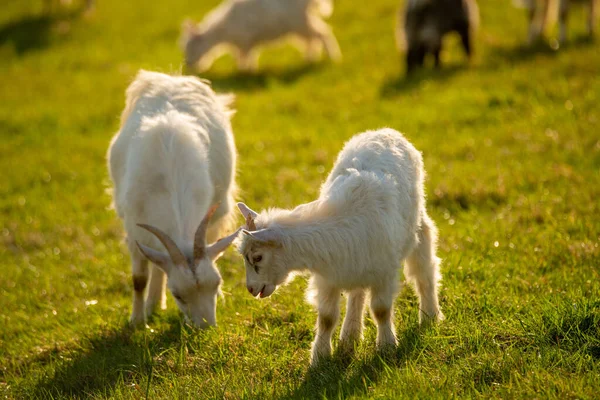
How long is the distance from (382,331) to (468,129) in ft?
17.5

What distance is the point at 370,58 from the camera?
13.9 m

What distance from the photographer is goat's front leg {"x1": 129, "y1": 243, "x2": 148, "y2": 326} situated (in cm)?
613

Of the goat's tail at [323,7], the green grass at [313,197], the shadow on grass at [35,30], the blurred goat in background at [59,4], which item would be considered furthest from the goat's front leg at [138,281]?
the blurred goat in background at [59,4]

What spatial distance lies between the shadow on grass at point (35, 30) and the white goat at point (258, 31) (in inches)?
186

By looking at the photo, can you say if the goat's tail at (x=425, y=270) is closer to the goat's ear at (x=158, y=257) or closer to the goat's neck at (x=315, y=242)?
the goat's neck at (x=315, y=242)

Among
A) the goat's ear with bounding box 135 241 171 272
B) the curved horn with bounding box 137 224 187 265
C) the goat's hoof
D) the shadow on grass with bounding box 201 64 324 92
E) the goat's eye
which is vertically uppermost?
the curved horn with bounding box 137 224 187 265

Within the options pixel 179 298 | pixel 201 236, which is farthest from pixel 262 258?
pixel 179 298

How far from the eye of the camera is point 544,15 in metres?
12.9

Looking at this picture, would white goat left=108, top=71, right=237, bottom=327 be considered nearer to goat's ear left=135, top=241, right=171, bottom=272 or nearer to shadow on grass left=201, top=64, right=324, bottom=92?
goat's ear left=135, top=241, right=171, bottom=272

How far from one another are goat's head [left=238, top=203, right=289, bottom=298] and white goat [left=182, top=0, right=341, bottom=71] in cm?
1069

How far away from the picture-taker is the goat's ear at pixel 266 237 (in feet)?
13.8

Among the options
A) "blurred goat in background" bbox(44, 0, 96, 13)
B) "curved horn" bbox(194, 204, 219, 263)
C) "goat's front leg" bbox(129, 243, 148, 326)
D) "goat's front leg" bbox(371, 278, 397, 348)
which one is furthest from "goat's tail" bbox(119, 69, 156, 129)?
"blurred goat in background" bbox(44, 0, 96, 13)

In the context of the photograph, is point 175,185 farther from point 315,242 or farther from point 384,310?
point 384,310

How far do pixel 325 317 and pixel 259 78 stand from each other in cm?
1011
